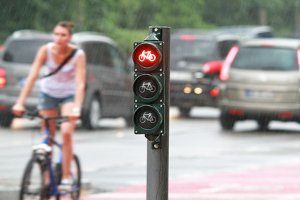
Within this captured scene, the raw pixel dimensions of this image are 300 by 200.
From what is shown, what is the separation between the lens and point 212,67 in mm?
26594

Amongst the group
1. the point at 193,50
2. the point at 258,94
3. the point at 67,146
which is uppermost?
the point at 193,50

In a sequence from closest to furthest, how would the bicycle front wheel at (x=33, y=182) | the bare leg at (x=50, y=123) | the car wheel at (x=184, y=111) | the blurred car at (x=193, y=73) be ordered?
the bicycle front wheel at (x=33, y=182)
the bare leg at (x=50, y=123)
the blurred car at (x=193, y=73)
the car wheel at (x=184, y=111)

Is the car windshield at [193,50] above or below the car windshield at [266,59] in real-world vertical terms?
above

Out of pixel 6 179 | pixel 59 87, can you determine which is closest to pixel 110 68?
pixel 6 179

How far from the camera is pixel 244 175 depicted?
14930 millimetres

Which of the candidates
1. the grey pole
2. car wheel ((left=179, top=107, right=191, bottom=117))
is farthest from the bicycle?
car wheel ((left=179, top=107, right=191, bottom=117))

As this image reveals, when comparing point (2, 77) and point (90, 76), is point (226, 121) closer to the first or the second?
point (90, 76)

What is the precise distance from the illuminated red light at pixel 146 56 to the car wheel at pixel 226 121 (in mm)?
14719

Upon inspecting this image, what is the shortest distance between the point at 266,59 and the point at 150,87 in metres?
14.7

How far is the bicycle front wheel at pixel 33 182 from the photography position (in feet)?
34.2

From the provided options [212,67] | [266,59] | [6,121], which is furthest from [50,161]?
[212,67]

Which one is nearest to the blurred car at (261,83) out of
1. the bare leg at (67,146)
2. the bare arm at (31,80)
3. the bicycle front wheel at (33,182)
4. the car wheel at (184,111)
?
the car wheel at (184,111)

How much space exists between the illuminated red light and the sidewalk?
4.49 meters

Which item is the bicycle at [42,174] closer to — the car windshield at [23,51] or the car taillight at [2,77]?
the car taillight at [2,77]
